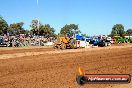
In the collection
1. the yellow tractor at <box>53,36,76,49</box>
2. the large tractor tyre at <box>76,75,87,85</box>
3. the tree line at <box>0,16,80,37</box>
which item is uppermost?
the tree line at <box>0,16,80,37</box>

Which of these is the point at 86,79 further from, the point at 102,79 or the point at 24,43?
the point at 24,43

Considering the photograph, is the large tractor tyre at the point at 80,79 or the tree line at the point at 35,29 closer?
the large tractor tyre at the point at 80,79

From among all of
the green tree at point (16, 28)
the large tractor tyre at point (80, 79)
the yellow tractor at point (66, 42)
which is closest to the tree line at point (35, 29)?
the green tree at point (16, 28)

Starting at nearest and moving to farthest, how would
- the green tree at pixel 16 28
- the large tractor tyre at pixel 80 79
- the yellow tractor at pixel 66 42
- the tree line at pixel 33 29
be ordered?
the large tractor tyre at pixel 80 79 < the yellow tractor at pixel 66 42 < the tree line at pixel 33 29 < the green tree at pixel 16 28

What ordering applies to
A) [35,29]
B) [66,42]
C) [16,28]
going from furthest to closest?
[16,28] < [35,29] < [66,42]

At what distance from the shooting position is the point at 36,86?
379 inches

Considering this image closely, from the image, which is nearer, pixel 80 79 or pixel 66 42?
pixel 80 79

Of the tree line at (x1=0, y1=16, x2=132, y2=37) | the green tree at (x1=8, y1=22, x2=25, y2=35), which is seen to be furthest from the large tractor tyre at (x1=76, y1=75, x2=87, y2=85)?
the green tree at (x1=8, y1=22, x2=25, y2=35)

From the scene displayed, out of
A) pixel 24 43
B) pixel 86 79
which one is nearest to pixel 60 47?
pixel 24 43

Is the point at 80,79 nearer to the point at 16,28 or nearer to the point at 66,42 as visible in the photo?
the point at 66,42

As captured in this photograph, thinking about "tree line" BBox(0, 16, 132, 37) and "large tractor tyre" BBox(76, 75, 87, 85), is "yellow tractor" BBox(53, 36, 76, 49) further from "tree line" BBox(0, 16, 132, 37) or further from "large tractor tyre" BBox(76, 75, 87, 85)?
"large tractor tyre" BBox(76, 75, 87, 85)

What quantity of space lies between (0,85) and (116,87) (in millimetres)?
3917

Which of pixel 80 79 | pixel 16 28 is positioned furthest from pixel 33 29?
pixel 80 79

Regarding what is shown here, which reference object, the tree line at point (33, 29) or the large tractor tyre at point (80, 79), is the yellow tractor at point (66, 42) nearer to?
the tree line at point (33, 29)
